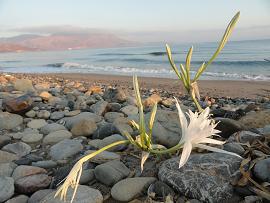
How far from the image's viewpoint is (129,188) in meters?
1.94

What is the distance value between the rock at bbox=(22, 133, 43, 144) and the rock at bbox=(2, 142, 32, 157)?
0.67 ft

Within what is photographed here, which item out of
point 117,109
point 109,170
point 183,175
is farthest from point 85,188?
point 117,109

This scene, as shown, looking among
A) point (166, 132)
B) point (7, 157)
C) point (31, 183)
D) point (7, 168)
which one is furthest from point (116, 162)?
point (7, 157)

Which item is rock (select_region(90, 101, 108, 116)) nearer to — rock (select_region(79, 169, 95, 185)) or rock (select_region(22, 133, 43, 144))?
rock (select_region(22, 133, 43, 144))

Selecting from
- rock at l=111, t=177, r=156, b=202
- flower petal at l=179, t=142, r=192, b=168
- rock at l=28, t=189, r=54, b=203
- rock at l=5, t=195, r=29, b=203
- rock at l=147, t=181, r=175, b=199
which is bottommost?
rock at l=5, t=195, r=29, b=203

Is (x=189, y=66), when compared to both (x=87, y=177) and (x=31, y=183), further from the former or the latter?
(x=31, y=183)

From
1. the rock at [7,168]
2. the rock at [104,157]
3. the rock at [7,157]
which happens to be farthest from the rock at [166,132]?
the rock at [7,157]

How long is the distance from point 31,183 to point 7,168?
0.39 m

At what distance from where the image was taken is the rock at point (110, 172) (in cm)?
212

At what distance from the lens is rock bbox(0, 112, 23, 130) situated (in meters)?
3.66

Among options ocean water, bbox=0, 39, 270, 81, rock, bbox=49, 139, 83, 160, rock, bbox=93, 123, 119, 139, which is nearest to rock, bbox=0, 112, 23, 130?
rock, bbox=49, 139, 83, 160

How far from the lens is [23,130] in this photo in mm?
3643

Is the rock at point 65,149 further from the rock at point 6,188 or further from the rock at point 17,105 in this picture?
the rock at point 17,105

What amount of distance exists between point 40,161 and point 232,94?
6.10 meters
